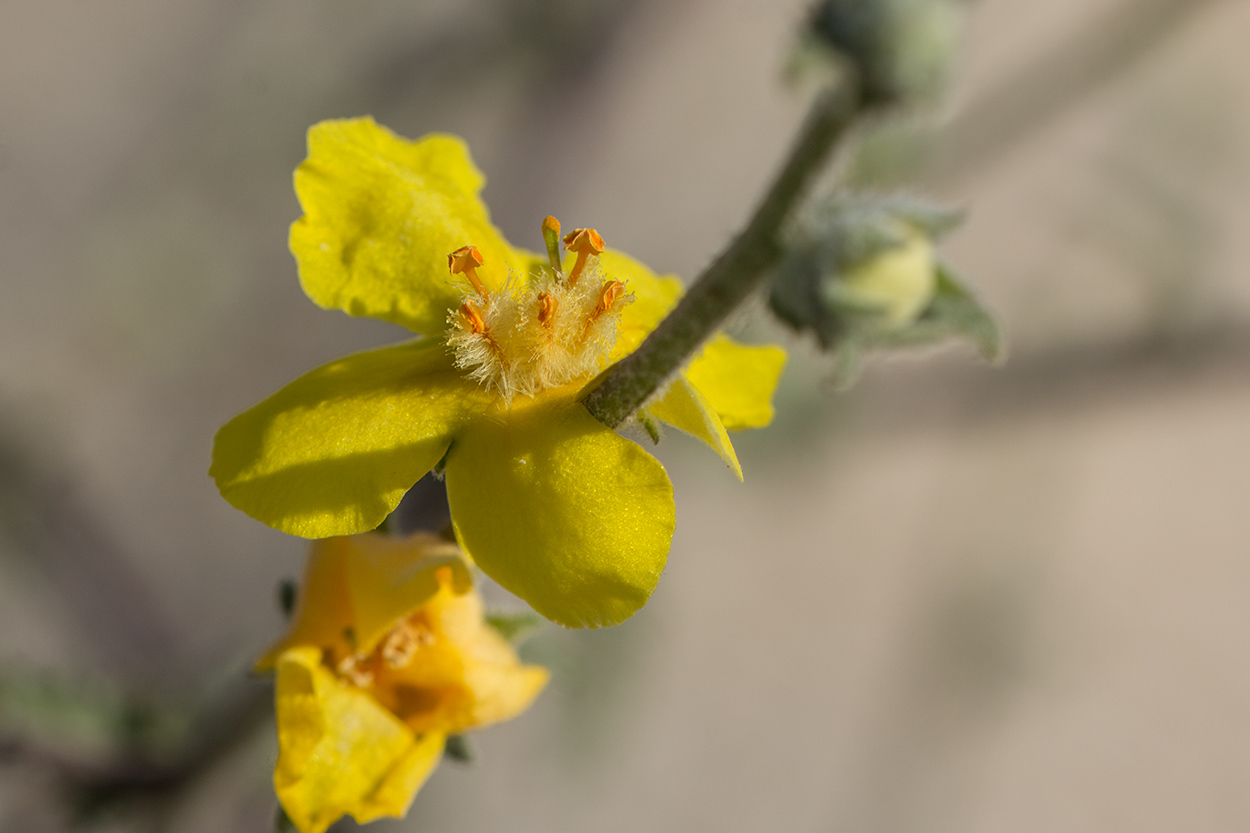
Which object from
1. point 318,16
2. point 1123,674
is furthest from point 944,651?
point 318,16

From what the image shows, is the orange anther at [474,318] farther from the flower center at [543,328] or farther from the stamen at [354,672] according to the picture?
the stamen at [354,672]

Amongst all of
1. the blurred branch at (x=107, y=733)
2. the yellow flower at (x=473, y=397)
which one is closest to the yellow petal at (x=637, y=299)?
the yellow flower at (x=473, y=397)

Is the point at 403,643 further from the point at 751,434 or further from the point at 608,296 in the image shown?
the point at 751,434

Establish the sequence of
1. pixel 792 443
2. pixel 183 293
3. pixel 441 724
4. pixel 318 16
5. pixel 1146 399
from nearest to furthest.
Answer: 1. pixel 441 724
2. pixel 792 443
3. pixel 183 293
4. pixel 318 16
5. pixel 1146 399

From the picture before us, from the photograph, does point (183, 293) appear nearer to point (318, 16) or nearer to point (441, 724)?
point (318, 16)

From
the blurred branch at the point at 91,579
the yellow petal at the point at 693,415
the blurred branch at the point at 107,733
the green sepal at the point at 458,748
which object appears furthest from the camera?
the blurred branch at the point at 91,579

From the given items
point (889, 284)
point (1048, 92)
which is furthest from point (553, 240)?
point (1048, 92)
